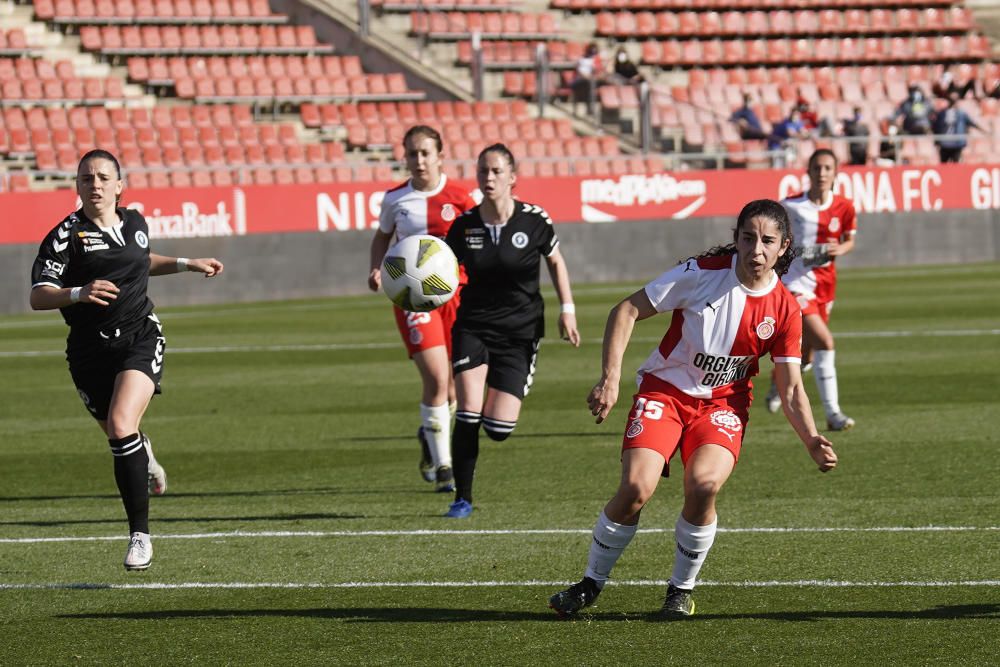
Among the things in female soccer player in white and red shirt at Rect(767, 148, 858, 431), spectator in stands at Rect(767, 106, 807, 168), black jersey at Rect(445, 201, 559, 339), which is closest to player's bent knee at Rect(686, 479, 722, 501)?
black jersey at Rect(445, 201, 559, 339)

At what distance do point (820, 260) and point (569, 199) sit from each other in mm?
17357

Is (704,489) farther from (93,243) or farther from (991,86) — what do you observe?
(991,86)

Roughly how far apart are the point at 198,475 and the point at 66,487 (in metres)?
0.89

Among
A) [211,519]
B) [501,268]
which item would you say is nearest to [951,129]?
[501,268]

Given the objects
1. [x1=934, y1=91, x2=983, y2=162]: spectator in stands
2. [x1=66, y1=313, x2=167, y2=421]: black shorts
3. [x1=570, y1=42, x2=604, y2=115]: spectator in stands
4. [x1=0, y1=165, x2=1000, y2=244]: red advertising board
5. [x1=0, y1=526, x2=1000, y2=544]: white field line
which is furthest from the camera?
[x1=570, y1=42, x2=604, y2=115]: spectator in stands

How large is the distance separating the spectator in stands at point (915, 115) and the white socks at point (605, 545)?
99.1ft

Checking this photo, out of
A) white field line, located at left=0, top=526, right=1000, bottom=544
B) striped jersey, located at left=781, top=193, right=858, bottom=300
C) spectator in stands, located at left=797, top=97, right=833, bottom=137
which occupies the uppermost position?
striped jersey, located at left=781, top=193, right=858, bottom=300

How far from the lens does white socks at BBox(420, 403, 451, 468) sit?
10.3 meters

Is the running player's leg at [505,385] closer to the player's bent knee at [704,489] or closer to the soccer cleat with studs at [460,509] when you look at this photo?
the soccer cleat with studs at [460,509]

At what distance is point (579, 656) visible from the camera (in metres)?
6.11

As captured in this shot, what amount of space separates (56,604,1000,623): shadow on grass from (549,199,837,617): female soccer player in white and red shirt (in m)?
0.15

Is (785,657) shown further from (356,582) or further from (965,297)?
(965,297)

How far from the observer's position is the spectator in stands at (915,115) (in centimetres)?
3519

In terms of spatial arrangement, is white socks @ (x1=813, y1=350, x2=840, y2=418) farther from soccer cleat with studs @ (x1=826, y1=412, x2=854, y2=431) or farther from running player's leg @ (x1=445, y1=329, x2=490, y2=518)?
running player's leg @ (x1=445, y1=329, x2=490, y2=518)
